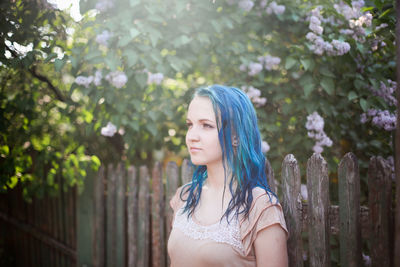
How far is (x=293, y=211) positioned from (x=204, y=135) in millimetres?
751

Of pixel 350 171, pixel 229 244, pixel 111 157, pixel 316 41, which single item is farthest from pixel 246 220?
pixel 111 157

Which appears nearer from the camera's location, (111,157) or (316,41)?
(316,41)

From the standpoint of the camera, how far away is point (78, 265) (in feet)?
13.0

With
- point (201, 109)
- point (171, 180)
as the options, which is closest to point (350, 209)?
point (201, 109)

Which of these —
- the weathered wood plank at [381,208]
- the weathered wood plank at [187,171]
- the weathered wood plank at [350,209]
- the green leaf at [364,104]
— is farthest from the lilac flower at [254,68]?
the weathered wood plank at [381,208]

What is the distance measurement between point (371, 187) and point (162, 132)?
2.26 m

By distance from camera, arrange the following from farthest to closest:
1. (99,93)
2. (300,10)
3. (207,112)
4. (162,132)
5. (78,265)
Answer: (78,265), (162,132), (300,10), (99,93), (207,112)

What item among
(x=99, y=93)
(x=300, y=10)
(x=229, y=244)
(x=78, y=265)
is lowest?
(x=78, y=265)

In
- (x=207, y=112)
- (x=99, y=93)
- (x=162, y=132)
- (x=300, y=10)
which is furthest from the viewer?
(x=162, y=132)

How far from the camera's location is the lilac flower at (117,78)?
2.96 meters

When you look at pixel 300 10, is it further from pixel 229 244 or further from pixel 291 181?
pixel 229 244

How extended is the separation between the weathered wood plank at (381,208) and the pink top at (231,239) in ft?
1.85

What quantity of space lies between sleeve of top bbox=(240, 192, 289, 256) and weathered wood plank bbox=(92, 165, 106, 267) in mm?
2257

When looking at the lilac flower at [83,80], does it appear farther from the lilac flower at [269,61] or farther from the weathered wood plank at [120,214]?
the lilac flower at [269,61]
